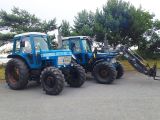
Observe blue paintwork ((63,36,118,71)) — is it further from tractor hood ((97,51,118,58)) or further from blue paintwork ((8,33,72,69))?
blue paintwork ((8,33,72,69))

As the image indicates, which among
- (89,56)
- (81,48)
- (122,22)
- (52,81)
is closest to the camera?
(52,81)

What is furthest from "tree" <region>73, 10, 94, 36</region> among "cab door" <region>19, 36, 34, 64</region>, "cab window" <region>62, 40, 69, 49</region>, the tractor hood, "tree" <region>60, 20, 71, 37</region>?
"cab door" <region>19, 36, 34, 64</region>

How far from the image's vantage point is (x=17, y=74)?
12.5 m

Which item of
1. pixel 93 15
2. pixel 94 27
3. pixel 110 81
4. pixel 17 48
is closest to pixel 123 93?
pixel 110 81

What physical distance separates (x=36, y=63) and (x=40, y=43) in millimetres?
891

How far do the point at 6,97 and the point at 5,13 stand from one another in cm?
1812

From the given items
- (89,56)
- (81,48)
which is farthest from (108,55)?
(81,48)

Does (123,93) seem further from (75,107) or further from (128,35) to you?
(128,35)

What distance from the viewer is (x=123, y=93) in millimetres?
11148

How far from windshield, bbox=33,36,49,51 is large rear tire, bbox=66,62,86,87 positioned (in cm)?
144

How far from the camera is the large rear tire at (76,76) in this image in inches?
494

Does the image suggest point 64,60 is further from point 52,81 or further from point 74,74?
point 52,81

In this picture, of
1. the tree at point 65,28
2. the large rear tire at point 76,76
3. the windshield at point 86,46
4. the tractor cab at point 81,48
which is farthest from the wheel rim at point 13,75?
the tree at point 65,28

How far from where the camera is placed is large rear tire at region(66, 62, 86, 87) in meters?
12.6
